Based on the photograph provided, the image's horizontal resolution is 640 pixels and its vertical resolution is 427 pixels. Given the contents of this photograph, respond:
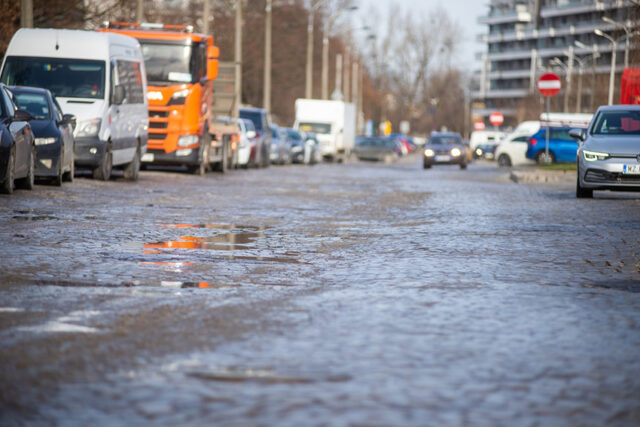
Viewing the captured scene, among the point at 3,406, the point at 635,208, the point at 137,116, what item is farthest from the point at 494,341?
the point at 137,116

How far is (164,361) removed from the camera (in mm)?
6156

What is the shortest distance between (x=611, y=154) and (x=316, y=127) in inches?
1744

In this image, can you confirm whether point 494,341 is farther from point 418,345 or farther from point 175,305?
point 175,305

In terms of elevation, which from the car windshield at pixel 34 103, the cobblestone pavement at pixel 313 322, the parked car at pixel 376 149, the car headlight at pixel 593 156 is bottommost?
the parked car at pixel 376 149

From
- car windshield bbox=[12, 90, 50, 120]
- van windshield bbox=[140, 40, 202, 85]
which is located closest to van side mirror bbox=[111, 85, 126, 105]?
car windshield bbox=[12, 90, 50, 120]

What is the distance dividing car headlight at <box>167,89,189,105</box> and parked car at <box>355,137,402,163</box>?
1776 inches

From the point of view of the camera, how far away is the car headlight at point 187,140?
30250 millimetres

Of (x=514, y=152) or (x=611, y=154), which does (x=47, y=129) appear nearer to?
(x=611, y=154)

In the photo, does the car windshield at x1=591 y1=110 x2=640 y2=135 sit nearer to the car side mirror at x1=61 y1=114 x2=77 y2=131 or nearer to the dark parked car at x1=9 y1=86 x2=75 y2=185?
the car side mirror at x1=61 y1=114 x2=77 y2=131

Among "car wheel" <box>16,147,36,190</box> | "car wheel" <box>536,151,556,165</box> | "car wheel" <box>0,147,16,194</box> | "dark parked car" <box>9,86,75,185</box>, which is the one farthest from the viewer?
"car wheel" <box>536,151,556,165</box>

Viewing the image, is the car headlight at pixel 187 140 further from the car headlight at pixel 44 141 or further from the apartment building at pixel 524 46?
the apartment building at pixel 524 46

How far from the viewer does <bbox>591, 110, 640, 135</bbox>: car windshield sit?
22625 millimetres

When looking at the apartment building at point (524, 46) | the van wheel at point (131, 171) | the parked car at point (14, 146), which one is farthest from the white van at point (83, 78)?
the apartment building at point (524, 46)

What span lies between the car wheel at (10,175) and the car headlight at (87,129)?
16.7ft
